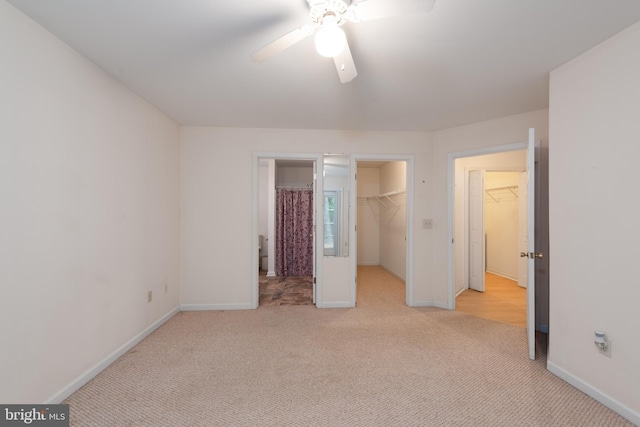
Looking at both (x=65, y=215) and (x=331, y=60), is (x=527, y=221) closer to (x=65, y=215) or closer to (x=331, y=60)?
(x=331, y=60)

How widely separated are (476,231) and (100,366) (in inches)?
195

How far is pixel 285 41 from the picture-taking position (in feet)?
4.57

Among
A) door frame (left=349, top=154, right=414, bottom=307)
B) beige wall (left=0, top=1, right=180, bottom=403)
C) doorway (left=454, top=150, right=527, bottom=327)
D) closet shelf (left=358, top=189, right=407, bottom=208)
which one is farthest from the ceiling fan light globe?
closet shelf (left=358, top=189, right=407, bottom=208)

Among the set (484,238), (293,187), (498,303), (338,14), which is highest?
(338,14)

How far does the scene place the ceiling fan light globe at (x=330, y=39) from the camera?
127cm

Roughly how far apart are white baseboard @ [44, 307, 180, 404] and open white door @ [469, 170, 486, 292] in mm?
4505

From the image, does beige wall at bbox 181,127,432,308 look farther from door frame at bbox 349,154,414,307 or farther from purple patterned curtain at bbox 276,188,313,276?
purple patterned curtain at bbox 276,188,313,276

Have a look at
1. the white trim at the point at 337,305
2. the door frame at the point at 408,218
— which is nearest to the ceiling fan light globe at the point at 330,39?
the door frame at the point at 408,218

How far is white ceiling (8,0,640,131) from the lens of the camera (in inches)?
57.6

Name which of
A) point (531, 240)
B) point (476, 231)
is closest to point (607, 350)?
point (531, 240)

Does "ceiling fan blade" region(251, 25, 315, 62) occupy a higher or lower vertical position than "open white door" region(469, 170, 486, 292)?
higher

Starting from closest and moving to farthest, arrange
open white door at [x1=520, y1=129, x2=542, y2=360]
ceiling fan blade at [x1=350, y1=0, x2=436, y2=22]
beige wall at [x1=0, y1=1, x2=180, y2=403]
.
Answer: ceiling fan blade at [x1=350, y1=0, x2=436, y2=22]
beige wall at [x1=0, y1=1, x2=180, y2=403]
open white door at [x1=520, y1=129, x2=542, y2=360]

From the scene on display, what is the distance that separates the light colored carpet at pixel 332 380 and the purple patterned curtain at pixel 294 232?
2.37m

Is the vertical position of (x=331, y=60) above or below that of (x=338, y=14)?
above
